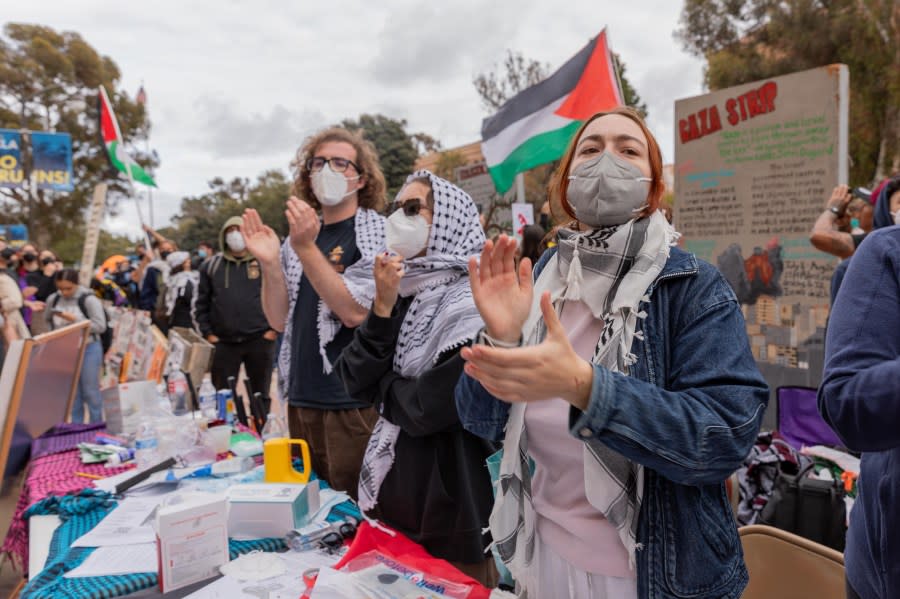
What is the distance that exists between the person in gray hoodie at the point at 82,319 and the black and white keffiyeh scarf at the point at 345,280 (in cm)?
408

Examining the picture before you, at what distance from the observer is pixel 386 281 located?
1.69 m

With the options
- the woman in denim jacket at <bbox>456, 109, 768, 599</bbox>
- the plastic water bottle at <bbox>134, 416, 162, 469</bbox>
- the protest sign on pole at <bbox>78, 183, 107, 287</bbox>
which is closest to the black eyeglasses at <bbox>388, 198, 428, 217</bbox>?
the woman in denim jacket at <bbox>456, 109, 768, 599</bbox>

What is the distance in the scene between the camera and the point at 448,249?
74.7 inches

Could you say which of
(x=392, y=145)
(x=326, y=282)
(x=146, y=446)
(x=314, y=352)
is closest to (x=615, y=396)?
(x=326, y=282)

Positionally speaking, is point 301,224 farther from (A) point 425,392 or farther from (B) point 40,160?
(B) point 40,160

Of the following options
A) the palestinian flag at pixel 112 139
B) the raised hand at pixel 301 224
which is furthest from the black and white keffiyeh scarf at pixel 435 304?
the palestinian flag at pixel 112 139

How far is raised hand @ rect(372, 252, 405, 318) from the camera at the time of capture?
5.52ft

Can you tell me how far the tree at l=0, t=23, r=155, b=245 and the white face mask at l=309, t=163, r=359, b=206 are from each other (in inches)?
1006

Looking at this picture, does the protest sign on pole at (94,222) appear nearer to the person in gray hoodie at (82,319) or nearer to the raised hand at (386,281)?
the person in gray hoodie at (82,319)

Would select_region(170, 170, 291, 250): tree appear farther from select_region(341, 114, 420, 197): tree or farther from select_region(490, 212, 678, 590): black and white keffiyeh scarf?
select_region(490, 212, 678, 590): black and white keffiyeh scarf

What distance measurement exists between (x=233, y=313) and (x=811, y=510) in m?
4.09

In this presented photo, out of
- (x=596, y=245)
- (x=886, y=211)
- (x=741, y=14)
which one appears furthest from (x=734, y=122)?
(x=741, y=14)

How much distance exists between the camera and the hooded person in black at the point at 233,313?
489 cm

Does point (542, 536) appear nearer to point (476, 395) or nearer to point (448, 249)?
point (476, 395)
